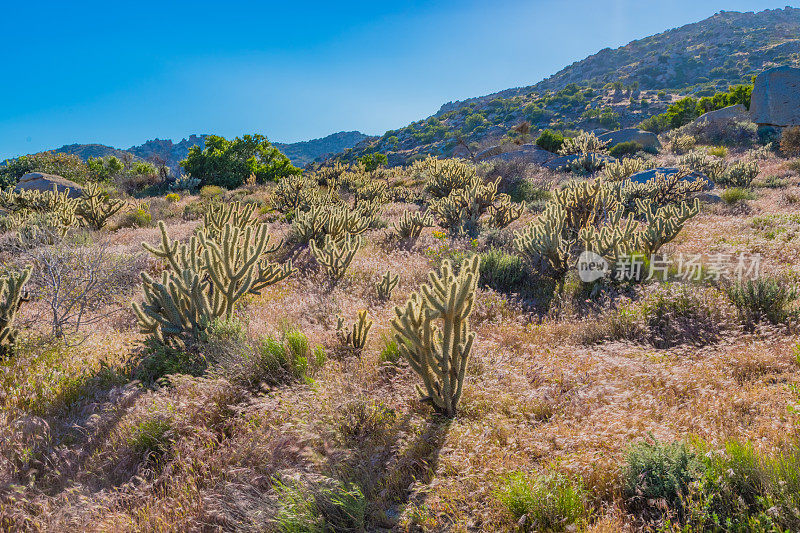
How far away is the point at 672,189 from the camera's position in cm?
1205

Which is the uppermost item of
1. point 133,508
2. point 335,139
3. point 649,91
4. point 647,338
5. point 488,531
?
point 335,139

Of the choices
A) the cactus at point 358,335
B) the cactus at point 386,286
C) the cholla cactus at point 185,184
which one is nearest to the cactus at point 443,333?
the cactus at point 358,335

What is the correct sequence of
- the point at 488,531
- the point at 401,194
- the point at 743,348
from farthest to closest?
the point at 401,194, the point at 743,348, the point at 488,531

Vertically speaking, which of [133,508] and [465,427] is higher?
[133,508]

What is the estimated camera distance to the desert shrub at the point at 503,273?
663 centimetres

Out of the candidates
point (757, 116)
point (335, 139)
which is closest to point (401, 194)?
point (757, 116)

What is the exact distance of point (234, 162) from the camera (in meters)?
24.9

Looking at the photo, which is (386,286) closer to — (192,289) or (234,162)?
(192,289)

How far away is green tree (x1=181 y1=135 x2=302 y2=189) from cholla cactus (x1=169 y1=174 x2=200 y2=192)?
81 cm

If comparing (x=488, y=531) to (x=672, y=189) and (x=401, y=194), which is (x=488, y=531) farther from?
(x=401, y=194)

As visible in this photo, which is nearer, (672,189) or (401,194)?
(672,189)

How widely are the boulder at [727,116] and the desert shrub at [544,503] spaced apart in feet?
99.6

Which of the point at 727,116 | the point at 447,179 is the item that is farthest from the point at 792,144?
the point at 447,179

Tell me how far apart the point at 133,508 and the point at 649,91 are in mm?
72464
